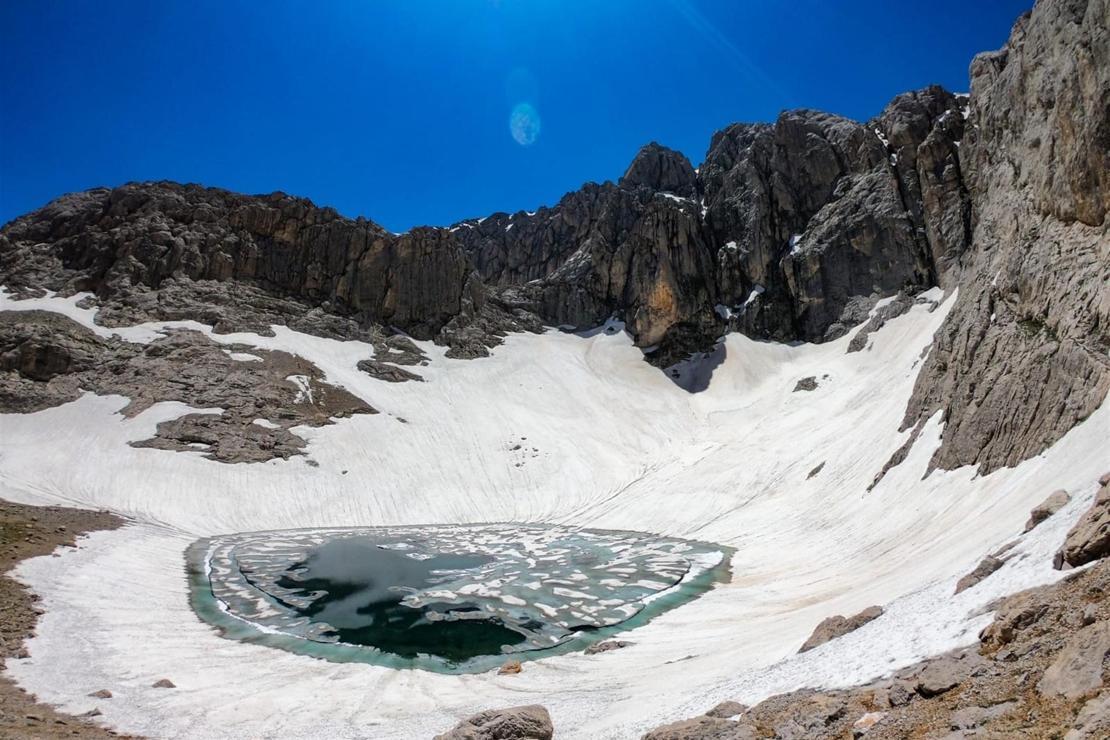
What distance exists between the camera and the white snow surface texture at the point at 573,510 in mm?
14164

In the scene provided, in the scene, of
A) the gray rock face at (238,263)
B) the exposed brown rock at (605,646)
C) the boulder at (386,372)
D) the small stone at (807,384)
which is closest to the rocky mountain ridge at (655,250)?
the gray rock face at (238,263)

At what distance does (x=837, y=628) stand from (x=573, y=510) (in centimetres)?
4533

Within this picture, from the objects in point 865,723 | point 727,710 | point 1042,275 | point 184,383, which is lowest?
point 727,710

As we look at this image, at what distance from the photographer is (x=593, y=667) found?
1869 centimetres

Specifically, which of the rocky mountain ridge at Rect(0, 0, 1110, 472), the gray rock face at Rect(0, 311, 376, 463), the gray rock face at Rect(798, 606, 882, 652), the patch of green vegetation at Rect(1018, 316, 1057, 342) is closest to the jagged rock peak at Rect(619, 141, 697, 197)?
the rocky mountain ridge at Rect(0, 0, 1110, 472)

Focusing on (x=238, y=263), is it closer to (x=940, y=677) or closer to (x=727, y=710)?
(x=727, y=710)

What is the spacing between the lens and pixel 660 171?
15450cm

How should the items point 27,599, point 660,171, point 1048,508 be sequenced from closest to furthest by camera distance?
point 1048,508
point 27,599
point 660,171

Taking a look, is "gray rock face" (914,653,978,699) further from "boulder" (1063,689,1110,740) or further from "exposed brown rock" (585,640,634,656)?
"exposed brown rock" (585,640,634,656)

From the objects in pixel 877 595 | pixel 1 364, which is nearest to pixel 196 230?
pixel 1 364

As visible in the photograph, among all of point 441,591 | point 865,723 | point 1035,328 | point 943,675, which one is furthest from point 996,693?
point 441,591

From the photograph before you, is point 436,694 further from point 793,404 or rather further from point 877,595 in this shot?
point 793,404

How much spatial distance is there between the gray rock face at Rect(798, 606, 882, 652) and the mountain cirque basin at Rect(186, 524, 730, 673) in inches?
410

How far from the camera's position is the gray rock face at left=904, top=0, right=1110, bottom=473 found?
71.6 ft
